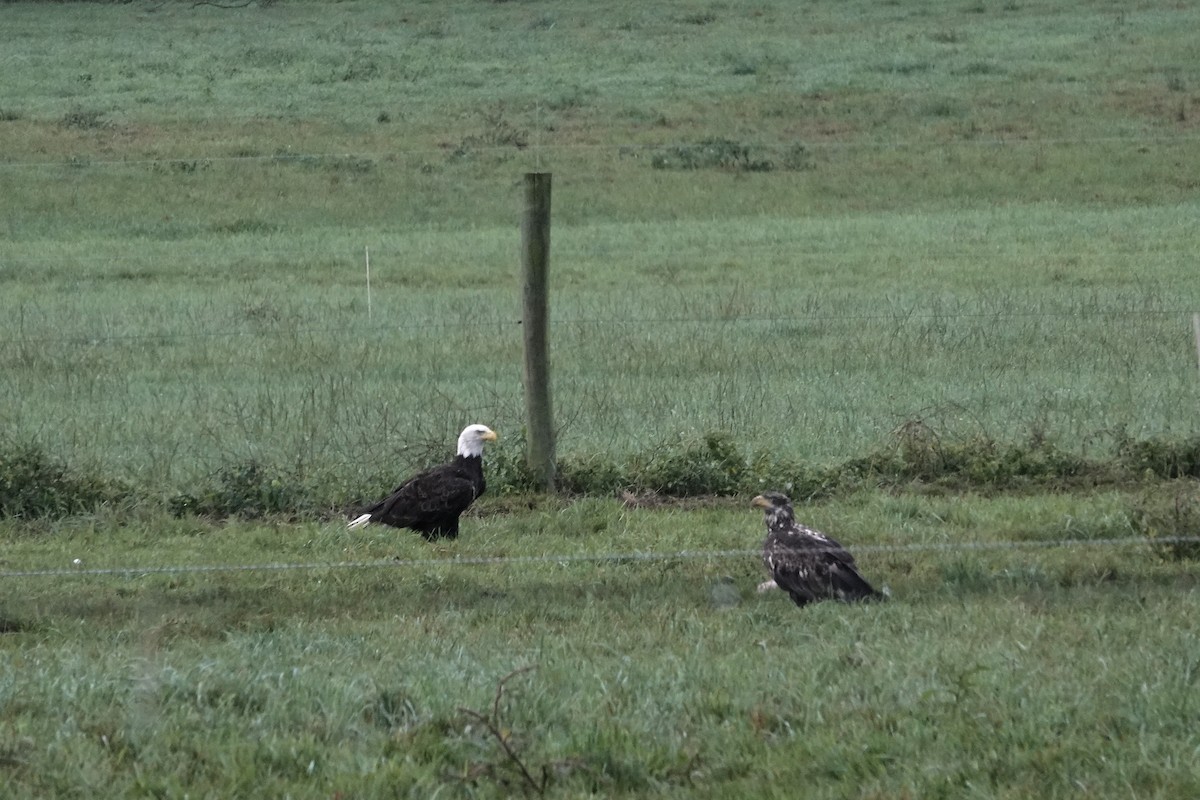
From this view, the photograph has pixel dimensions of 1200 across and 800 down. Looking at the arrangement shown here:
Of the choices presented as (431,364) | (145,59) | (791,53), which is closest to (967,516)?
(431,364)

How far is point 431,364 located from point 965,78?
25.3m

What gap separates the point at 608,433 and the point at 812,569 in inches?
147

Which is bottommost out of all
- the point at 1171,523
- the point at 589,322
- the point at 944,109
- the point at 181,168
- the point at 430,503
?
the point at 181,168

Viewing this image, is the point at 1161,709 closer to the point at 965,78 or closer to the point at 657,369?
the point at 657,369

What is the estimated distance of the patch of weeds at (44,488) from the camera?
30.1 ft

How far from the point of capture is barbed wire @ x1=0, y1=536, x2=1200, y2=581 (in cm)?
755

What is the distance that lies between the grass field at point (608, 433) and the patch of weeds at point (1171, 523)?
36 millimetres

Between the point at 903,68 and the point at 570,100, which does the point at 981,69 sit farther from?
the point at 570,100

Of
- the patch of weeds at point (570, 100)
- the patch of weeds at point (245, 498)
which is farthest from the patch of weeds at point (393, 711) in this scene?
the patch of weeds at point (570, 100)

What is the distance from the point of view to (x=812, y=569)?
7156 mm

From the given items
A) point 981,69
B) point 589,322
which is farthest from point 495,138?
point 589,322

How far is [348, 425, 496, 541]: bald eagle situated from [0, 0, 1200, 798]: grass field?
0.14 meters

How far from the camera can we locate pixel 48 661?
20.2ft

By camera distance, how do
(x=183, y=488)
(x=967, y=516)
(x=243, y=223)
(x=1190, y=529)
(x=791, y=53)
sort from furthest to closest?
(x=791, y=53) → (x=243, y=223) → (x=183, y=488) → (x=967, y=516) → (x=1190, y=529)
